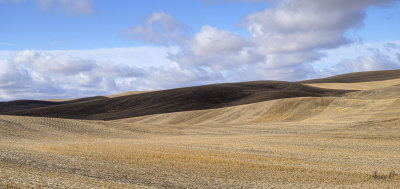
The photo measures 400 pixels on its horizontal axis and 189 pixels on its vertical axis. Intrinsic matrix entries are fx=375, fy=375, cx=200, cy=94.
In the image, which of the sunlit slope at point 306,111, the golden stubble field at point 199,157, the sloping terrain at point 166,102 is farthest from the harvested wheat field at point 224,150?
the sloping terrain at point 166,102

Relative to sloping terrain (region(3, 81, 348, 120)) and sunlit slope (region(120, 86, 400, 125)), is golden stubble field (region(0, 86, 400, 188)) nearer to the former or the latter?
sunlit slope (region(120, 86, 400, 125))

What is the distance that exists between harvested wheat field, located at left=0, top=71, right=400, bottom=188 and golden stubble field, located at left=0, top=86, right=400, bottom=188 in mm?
53

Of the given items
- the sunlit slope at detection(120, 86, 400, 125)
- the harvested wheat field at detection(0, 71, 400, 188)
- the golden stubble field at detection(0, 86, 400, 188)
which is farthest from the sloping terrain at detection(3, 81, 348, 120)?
the golden stubble field at detection(0, 86, 400, 188)

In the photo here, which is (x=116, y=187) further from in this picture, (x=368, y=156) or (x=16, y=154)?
(x=368, y=156)

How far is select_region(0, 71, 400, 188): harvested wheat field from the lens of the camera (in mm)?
16438

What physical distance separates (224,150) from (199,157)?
478 centimetres

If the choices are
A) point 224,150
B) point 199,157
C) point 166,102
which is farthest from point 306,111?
point 199,157

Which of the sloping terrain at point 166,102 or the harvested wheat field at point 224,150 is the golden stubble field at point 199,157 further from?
the sloping terrain at point 166,102

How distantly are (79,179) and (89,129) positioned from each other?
27561 millimetres

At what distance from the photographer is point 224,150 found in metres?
27.0

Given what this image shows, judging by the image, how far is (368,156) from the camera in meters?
25.3

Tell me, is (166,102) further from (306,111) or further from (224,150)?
(224,150)

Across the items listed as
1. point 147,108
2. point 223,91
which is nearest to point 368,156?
point 147,108

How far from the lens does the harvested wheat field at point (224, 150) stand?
16.4 m
